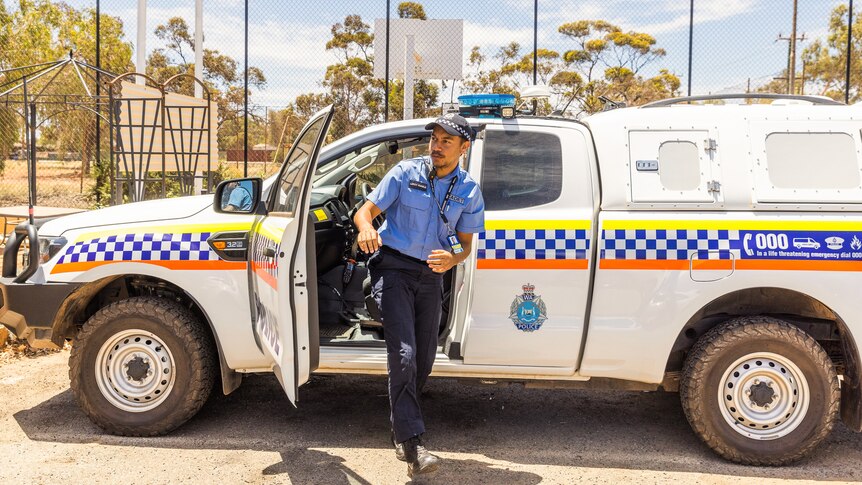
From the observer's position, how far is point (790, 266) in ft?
13.5

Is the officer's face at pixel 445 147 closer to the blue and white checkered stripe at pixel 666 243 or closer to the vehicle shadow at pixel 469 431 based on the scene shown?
the blue and white checkered stripe at pixel 666 243

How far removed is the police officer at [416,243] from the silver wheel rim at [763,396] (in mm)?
1547

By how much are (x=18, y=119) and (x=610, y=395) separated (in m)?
26.8

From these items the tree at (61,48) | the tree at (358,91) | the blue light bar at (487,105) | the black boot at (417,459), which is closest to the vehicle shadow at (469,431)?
the black boot at (417,459)

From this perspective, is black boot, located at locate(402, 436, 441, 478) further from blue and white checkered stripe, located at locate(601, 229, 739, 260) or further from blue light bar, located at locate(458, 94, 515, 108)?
blue light bar, located at locate(458, 94, 515, 108)

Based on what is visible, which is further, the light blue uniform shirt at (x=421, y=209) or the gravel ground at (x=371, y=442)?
the gravel ground at (x=371, y=442)

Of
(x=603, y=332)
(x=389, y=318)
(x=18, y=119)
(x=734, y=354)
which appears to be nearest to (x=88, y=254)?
(x=389, y=318)

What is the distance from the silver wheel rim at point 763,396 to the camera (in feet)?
13.8

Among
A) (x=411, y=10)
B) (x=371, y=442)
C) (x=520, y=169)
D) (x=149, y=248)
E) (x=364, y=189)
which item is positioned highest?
(x=411, y=10)

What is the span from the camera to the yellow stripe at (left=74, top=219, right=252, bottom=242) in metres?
4.44

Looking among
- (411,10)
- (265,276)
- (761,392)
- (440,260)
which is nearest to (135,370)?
(265,276)

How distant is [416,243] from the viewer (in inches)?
158

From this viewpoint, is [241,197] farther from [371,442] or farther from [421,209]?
[371,442]

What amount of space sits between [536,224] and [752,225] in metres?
1.07
